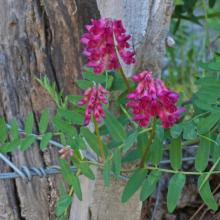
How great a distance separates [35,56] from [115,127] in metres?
0.37

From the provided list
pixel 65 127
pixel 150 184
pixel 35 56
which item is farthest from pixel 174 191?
pixel 35 56

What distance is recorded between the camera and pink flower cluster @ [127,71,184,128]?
1.22 m

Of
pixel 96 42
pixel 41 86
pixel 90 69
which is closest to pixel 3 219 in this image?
pixel 41 86

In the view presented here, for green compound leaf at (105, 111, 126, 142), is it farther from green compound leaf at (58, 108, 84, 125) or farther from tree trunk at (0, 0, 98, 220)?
tree trunk at (0, 0, 98, 220)

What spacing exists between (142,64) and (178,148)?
26 centimetres

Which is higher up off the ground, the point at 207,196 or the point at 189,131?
the point at 189,131

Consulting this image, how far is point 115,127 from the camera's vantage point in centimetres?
143

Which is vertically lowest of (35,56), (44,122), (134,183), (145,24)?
(134,183)

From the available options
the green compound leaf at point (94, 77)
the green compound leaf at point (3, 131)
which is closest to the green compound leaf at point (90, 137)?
the green compound leaf at point (94, 77)

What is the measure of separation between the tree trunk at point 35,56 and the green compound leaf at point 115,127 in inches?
12.2

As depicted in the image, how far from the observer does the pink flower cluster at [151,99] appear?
122cm

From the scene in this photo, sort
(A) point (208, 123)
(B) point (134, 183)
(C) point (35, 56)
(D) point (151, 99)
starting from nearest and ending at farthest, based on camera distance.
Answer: (D) point (151, 99), (A) point (208, 123), (B) point (134, 183), (C) point (35, 56)

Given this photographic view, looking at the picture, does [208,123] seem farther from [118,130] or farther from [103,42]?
[103,42]

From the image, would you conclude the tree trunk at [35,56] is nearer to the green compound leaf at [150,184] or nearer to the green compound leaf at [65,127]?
the green compound leaf at [65,127]
